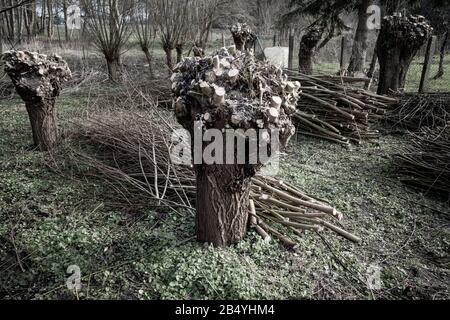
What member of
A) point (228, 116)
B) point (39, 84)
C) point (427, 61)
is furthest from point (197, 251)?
point (427, 61)

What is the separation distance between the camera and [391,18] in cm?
611

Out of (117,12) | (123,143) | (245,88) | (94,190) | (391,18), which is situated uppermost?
(117,12)

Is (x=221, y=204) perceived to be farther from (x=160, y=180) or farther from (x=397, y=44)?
(x=397, y=44)

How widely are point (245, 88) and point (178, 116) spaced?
1.60ft

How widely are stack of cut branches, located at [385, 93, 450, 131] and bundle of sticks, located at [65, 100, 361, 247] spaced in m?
3.26

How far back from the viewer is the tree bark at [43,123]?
428 centimetres

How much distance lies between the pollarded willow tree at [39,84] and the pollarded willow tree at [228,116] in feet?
8.19

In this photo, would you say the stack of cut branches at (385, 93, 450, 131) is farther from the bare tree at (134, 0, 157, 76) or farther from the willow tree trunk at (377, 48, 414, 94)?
the bare tree at (134, 0, 157, 76)

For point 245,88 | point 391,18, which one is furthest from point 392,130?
point 245,88

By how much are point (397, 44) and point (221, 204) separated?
5.42m

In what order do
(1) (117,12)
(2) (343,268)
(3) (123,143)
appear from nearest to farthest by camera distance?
(2) (343,268), (3) (123,143), (1) (117,12)

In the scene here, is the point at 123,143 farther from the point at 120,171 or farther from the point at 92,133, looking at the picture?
the point at 92,133

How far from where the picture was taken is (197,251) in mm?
2463

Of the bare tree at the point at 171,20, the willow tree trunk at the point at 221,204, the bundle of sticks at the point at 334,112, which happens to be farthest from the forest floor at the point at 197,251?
the bare tree at the point at 171,20
